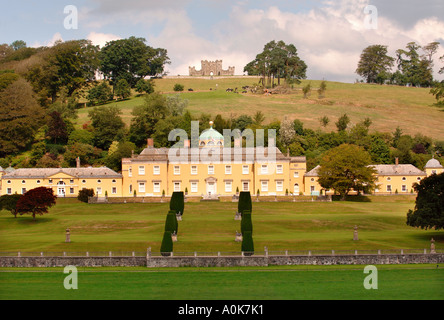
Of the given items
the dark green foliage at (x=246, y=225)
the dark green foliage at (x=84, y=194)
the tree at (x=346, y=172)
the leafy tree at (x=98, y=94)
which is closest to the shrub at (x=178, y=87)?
the leafy tree at (x=98, y=94)

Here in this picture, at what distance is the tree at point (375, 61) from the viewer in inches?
6924

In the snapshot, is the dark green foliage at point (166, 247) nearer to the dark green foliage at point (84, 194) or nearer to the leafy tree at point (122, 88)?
the dark green foliage at point (84, 194)

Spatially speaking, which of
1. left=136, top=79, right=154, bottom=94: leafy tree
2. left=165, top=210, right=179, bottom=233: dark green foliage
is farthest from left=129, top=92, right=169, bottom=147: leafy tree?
left=165, top=210, right=179, bottom=233: dark green foliage

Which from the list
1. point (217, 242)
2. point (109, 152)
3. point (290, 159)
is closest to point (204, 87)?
point (109, 152)

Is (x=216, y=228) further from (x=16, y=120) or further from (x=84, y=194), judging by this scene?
(x=16, y=120)

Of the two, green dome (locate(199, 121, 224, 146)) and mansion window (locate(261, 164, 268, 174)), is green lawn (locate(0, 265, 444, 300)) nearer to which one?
mansion window (locate(261, 164, 268, 174))

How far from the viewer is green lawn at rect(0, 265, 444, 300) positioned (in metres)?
34.0

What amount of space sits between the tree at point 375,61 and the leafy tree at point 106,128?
288 feet

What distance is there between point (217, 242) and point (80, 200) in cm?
3540

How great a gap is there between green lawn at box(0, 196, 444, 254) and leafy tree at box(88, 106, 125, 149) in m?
25.9
